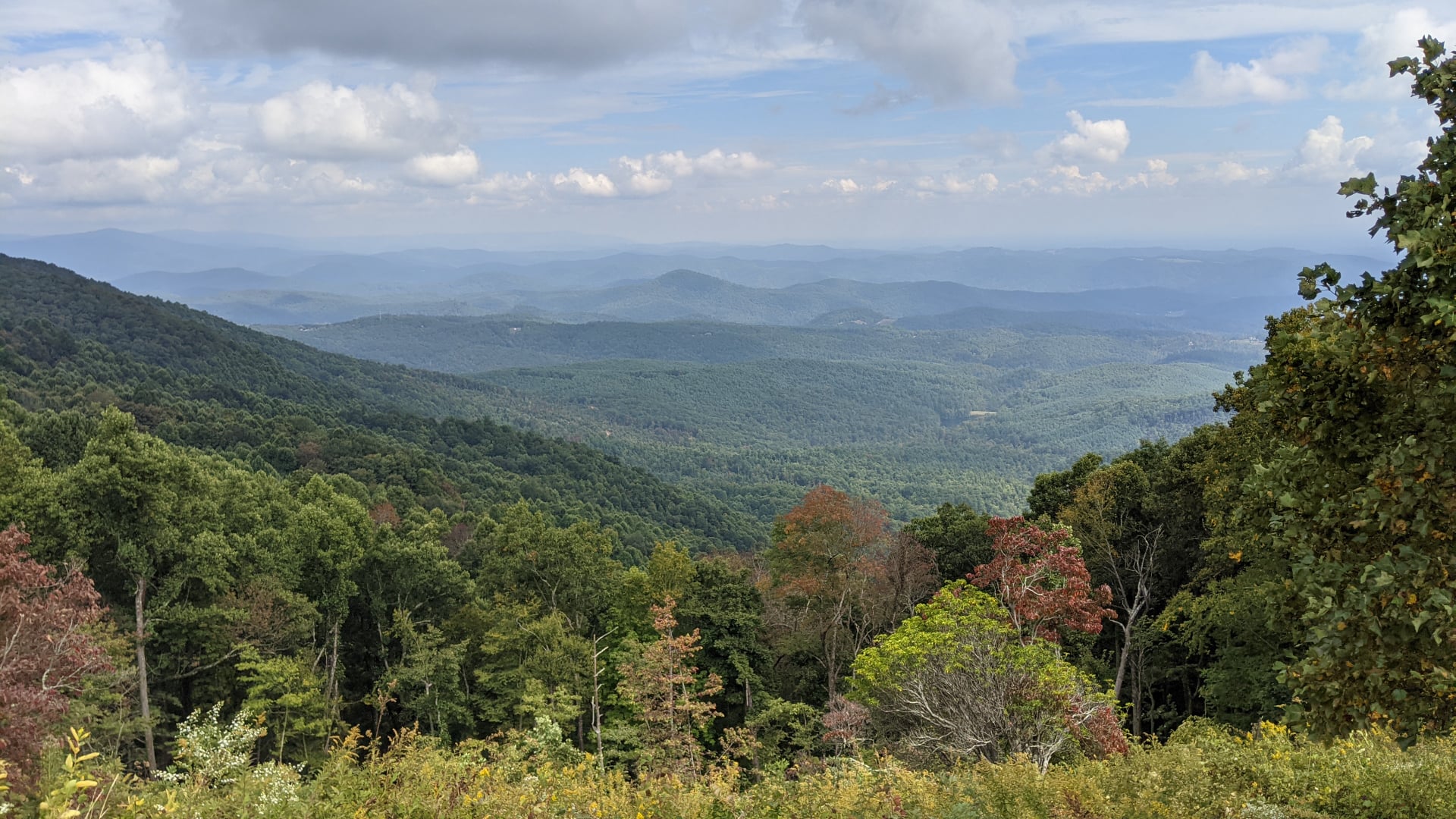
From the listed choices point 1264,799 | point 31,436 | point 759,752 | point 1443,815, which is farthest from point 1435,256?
point 31,436

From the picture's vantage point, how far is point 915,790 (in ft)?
28.0

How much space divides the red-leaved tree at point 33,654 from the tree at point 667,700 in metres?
9.32

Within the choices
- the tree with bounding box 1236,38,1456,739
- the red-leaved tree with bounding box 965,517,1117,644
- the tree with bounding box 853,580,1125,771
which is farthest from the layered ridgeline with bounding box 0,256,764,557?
the tree with bounding box 1236,38,1456,739

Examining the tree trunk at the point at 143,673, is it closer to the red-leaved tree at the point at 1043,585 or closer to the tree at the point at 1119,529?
the red-leaved tree at the point at 1043,585

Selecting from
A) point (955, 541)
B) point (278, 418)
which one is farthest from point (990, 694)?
point (278, 418)


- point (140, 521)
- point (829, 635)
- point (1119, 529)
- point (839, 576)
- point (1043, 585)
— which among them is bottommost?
point (829, 635)

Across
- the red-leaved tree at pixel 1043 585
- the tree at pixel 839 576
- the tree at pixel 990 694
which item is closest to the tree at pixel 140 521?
the tree at pixel 839 576

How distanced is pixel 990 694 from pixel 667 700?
8.20 m

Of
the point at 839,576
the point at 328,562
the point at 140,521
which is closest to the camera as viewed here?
the point at 140,521

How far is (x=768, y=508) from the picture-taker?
9881cm

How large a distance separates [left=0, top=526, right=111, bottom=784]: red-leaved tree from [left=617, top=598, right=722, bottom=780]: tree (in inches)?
367

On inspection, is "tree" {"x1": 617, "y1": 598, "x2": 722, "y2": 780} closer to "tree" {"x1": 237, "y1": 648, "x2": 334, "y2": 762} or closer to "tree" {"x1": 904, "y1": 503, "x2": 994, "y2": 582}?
"tree" {"x1": 237, "y1": 648, "x2": 334, "y2": 762}

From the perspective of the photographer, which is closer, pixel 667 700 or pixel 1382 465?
pixel 1382 465

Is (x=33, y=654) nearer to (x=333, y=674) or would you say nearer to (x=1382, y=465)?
(x=333, y=674)
